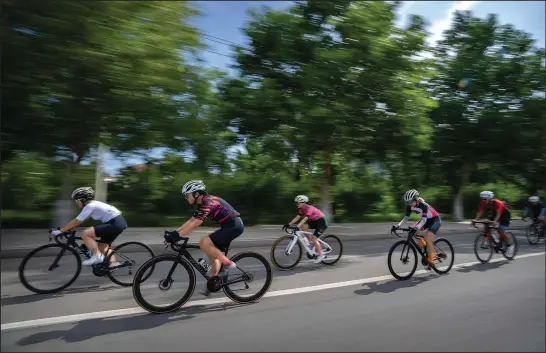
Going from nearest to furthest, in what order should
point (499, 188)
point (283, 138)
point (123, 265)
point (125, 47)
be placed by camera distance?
1. point (125, 47)
2. point (123, 265)
3. point (499, 188)
4. point (283, 138)

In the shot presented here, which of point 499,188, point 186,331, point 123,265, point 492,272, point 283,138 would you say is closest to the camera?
point 186,331

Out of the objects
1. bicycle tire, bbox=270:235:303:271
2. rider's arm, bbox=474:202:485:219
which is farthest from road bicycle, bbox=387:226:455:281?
bicycle tire, bbox=270:235:303:271

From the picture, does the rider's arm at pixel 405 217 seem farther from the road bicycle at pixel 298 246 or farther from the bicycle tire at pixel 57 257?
the bicycle tire at pixel 57 257

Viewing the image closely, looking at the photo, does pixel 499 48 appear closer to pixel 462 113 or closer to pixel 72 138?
pixel 462 113

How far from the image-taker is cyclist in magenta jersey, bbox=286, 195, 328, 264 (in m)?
6.06

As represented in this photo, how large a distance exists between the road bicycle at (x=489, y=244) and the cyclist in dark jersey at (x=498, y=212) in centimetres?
7

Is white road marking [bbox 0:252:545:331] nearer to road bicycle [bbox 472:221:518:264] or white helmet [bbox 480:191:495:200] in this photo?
white helmet [bbox 480:191:495:200]

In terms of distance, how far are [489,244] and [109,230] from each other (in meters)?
6.37

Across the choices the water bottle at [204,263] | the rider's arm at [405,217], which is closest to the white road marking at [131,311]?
the water bottle at [204,263]

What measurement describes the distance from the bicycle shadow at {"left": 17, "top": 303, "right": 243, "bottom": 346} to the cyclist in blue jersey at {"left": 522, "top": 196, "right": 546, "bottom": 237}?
4374 mm

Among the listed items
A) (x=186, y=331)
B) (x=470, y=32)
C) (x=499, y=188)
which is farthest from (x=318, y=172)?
(x=186, y=331)

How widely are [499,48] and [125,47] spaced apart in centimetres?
508

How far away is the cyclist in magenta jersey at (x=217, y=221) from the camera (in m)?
3.86

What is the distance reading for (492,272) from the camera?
5.81 metres
